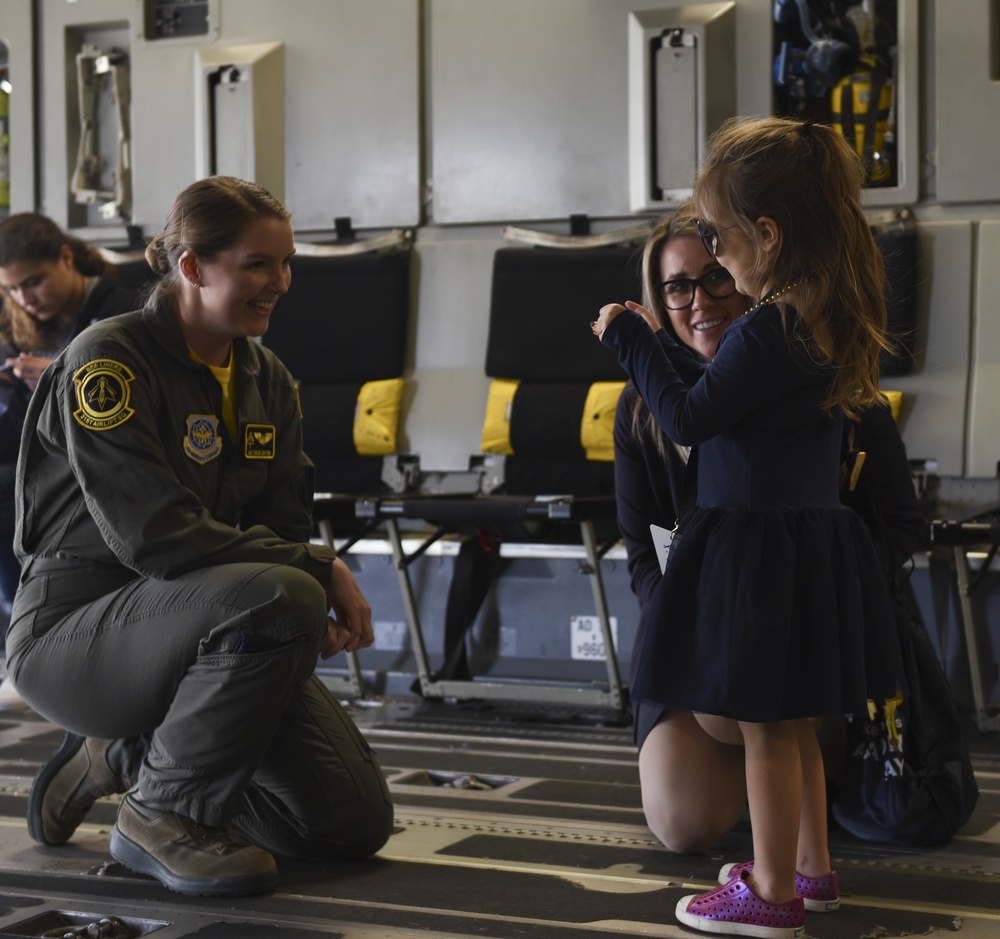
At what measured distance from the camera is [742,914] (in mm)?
2113

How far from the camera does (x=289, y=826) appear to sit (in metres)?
2.62

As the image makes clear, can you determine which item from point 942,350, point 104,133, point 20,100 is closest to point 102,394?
point 942,350

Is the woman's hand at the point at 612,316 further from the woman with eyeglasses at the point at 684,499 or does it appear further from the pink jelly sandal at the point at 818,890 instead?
the pink jelly sandal at the point at 818,890

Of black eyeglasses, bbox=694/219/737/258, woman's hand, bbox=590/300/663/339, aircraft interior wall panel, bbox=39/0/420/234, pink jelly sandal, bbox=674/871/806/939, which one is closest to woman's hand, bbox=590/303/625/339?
woman's hand, bbox=590/300/663/339

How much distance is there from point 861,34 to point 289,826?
298 centimetres

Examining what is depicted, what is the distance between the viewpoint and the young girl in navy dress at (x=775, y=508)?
2.08 metres

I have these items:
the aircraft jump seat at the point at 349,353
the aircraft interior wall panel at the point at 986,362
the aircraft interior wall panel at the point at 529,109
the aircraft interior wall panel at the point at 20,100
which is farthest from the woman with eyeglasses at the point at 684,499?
the aircraft interior wall panel at the point at 20,100

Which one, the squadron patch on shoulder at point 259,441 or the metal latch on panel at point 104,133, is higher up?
the metal latch on panel at point 104,133

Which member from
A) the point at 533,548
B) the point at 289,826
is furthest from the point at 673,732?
the point at 533,548

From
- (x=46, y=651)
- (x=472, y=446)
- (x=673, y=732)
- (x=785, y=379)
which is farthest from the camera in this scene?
(x=472, y=446)

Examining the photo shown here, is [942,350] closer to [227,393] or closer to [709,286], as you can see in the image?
[709,286]

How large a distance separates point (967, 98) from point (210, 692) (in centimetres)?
295

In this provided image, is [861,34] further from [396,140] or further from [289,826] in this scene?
[289,826]

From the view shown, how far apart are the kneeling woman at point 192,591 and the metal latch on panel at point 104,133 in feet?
8.79
